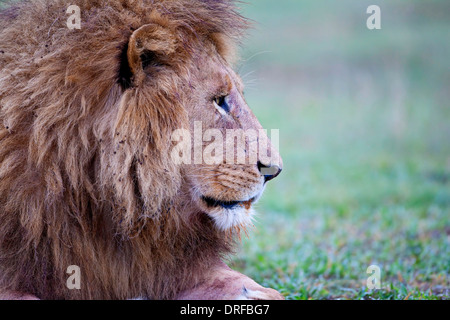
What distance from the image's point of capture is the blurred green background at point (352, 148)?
4.29m

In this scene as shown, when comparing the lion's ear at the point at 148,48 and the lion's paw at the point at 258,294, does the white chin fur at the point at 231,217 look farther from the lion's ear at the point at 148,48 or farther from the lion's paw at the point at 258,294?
the lion's ear at the point at 148,48

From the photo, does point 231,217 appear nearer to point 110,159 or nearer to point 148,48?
point 110,159

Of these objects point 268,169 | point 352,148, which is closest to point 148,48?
point 268,169

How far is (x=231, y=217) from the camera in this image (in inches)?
116

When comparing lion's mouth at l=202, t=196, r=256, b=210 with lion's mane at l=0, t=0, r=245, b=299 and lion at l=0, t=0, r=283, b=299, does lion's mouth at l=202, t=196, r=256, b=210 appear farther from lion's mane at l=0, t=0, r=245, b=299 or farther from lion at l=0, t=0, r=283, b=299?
lion's mane at l=0, t=0, r=245, b=299

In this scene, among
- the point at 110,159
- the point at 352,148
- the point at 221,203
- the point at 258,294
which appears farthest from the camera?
the point at 352,148

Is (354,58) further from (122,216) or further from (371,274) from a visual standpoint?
(122,216)

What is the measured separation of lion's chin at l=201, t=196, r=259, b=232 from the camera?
2.91 meters

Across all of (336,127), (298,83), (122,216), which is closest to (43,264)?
(122,216)

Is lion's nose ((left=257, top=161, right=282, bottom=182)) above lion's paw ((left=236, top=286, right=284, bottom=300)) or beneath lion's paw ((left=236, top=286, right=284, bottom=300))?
above

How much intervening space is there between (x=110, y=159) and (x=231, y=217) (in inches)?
28.6

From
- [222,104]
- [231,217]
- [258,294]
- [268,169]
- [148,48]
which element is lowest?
[258,294]

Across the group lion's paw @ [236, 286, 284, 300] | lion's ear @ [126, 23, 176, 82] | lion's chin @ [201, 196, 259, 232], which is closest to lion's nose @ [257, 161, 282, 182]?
lion's chin @ [201, 196, 259, 232]

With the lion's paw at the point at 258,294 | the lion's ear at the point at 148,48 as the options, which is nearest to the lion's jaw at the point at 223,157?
the lion's ear at the point at 148,48
